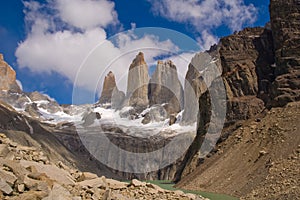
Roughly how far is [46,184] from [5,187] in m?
1.63

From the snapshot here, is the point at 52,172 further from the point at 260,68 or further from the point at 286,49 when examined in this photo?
the point at 260,68

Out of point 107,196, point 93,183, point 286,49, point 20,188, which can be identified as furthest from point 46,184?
point 286,49

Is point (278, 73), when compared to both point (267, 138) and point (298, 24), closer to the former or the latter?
point (298, 24)

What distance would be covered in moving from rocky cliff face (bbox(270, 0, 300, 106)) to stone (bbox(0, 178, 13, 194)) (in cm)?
6292

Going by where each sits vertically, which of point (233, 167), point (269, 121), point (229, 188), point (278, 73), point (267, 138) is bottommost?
point (229, 188)

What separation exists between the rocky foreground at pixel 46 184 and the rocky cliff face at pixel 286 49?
54.3 metres

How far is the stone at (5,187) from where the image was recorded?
1327 centimetres

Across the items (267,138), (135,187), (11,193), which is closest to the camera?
(11,193)


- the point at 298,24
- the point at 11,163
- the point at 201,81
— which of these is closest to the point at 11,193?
the point at 11,163

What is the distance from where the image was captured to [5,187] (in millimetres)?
13359

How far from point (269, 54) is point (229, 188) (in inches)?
1967

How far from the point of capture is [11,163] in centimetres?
1551

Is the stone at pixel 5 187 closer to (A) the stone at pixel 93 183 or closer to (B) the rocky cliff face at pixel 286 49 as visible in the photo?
(A) the stone at pixel 93 183

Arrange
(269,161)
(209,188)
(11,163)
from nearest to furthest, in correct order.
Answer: (11,163) < (269,161) < (209,188)
